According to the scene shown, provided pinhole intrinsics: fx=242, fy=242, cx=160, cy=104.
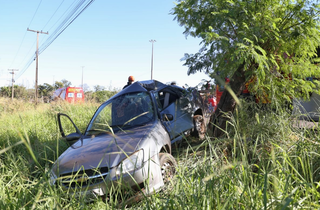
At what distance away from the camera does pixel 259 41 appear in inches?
153

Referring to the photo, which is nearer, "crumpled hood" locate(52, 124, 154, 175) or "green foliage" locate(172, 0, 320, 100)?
"crumpled hood" locate(52, 124, 154, 175)

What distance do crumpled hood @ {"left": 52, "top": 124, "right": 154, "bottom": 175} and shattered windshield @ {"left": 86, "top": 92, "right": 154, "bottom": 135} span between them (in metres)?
0.33

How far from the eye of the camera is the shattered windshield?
4.22 meters

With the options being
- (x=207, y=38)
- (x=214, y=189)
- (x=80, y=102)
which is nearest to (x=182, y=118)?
(x=207, y=38)

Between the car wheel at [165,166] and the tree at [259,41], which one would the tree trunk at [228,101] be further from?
the car wheel at [165,166]

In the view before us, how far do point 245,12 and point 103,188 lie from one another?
3263 mm

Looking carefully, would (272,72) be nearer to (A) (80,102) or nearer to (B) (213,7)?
(B) (213,7)

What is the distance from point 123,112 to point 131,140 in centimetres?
120

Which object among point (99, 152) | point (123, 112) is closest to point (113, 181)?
point (99, 152)

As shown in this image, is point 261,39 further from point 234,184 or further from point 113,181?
point 113,181

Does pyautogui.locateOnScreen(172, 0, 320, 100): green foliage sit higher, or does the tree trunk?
pyautogui.locateOnScreen(172, 0, 320, 100): green foliage

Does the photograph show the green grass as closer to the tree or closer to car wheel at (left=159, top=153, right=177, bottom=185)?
car wheel at (left=159, top=153, right=177, bottom=185)

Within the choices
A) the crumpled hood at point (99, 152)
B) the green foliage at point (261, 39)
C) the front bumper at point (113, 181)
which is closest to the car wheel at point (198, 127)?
the green foliage at point (261, 39)

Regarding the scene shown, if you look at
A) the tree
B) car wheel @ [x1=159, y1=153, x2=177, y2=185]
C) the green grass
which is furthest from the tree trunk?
car wheel @ [x1=159, y1=153, x2=177, y2=185]
